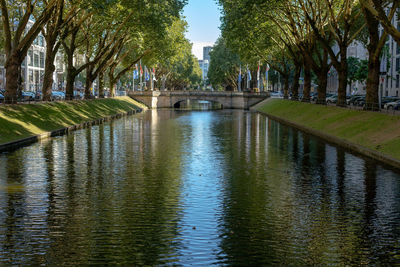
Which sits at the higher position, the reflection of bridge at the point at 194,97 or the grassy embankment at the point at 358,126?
the reflection of bridge at the point at 194,97

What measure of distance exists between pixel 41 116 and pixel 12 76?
381cm

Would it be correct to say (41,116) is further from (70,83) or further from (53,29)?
(70,83)

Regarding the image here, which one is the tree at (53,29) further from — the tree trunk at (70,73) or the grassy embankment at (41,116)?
the tree trunk at (70,73)

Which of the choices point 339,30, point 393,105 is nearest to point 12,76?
point 339,30

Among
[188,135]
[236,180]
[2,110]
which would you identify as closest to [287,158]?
[236,180]

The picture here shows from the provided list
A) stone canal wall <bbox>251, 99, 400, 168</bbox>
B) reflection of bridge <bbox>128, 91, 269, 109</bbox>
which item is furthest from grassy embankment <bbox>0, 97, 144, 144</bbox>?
reflection of bridge <bbox>128, 91, 269, 109</bbox>

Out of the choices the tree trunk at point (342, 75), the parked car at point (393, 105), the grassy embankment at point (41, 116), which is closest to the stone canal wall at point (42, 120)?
the grassy embankment at point (41, 116)

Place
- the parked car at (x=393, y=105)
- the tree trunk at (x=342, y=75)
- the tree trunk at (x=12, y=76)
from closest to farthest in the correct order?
the tree trunk at (x=12, y=76) < the tree trunk at (x=342, y=75) < the parked car at (x=393, y=105)

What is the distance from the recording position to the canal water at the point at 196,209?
11.1m

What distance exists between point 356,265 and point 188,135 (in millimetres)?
31155

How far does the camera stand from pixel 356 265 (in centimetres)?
1036

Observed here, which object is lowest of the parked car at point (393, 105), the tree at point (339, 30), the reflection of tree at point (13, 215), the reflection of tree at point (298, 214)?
the reflection of tree at point (298, 214)

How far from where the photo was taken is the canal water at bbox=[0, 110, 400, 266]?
436 inches

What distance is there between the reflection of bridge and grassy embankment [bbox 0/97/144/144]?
4317cm
